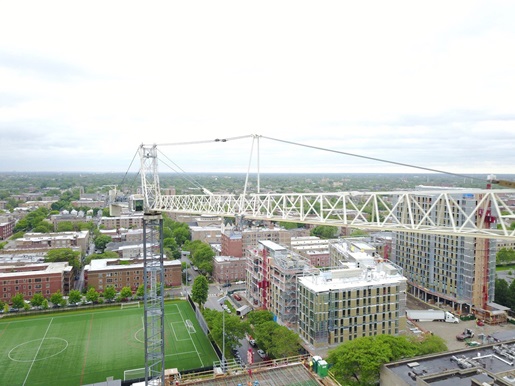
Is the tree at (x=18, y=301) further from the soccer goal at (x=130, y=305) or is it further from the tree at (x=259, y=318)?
the tree at (x=259, y=318)

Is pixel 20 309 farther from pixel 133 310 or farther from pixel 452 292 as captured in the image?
pixel 452 292

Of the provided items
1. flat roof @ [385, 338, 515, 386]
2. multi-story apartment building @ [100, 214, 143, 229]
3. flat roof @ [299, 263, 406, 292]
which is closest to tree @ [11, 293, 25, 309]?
flat roof @ [299, 263, 406, 292]

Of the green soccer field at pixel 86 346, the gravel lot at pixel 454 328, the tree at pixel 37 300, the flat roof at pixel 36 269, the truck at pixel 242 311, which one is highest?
the flat roof at pixel 36 269

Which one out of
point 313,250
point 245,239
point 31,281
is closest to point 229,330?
point 31,281

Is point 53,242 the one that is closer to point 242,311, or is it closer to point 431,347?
point 242,311

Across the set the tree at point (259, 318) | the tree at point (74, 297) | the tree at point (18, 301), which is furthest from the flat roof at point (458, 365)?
the tree at point (18, 301)

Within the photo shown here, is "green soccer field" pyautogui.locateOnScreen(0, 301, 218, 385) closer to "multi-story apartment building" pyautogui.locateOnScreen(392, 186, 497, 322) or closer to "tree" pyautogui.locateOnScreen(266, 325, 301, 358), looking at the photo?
"tree" pyautogui.locateOnScreen(266, 325, 301, 358)
